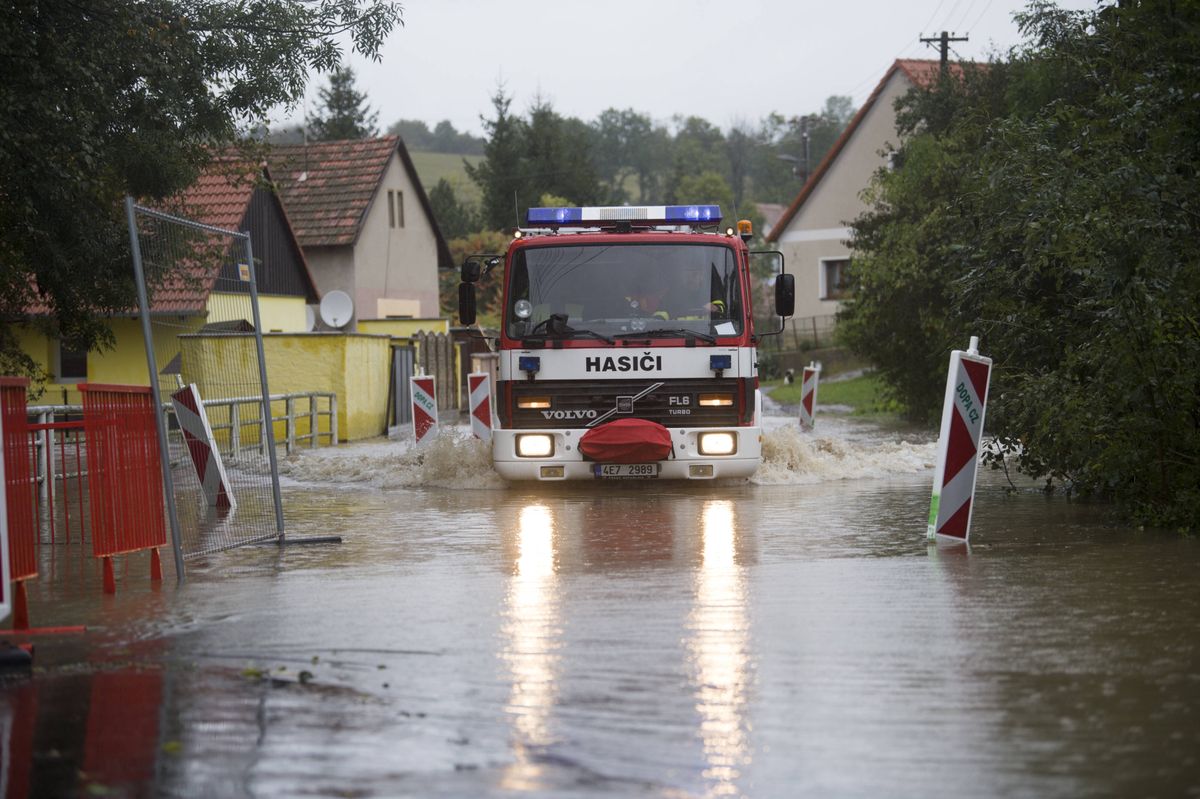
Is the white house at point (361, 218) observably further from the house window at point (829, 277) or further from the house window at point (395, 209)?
the house window at point (829, 277)

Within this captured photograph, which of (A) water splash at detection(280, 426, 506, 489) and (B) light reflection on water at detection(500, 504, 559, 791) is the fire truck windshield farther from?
(B) light reflection on water at detection(500, 504, 559, 791)

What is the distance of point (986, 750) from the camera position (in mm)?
5398

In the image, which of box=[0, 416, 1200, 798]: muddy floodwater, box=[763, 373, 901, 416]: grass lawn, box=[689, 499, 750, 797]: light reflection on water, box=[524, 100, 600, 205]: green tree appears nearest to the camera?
box=[0, 416, 1200, 798]: muddy floodwater

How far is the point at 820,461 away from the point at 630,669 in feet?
40.1

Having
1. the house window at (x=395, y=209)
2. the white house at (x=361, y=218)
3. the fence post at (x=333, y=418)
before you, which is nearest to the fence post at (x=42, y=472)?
the fence post at (x=333, y=418)

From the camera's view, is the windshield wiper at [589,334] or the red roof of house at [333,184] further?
the red roof of house at [333,184]

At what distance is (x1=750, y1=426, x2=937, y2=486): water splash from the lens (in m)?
17.9

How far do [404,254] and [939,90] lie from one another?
2259 cm

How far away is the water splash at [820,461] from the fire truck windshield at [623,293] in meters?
2.45

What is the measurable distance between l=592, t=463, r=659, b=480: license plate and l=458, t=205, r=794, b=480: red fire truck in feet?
0.04

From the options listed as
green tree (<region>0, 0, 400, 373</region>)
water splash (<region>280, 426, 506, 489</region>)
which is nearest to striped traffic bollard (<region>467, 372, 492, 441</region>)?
water splash (<region>280, 426, 506, 489</region>)

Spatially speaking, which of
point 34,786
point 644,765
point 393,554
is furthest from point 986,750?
point 393,554

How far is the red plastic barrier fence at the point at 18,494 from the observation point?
314 inches

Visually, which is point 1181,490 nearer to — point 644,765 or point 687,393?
point 687,393
